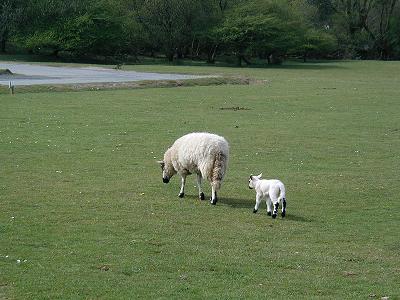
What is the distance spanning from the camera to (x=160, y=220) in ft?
42.9

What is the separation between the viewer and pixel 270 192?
43.3ft

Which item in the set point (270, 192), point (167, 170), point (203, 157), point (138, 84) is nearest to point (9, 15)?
point (138, 84)

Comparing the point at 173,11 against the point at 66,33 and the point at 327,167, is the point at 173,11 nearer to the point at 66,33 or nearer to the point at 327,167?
the point at 66,33

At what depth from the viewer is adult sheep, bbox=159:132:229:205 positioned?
14156mm

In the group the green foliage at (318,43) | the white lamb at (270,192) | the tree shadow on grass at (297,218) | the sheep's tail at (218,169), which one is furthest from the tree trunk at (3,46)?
the tree shadow on grass at (297,218)

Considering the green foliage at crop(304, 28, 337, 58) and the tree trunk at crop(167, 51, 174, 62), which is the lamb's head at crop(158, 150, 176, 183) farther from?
the green foliage at crop(304, 28, 337, 58)

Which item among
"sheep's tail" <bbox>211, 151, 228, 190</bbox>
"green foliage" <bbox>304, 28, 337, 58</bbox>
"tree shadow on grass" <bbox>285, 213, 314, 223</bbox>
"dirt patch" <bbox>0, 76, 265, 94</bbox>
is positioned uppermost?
"green foliage" <bbox>304, 28, 337, 58</bbox>

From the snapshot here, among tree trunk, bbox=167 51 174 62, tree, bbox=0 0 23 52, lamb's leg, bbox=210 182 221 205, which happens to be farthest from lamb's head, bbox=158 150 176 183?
tree trunk, bbox=167 51 174 62

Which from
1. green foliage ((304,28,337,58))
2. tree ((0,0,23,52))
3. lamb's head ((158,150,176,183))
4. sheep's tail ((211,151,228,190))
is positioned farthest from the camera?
green foliage ((304,28,337,58))

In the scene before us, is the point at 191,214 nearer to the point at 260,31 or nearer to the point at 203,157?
the point at 203,157

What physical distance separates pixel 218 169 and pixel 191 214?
42.4 inches

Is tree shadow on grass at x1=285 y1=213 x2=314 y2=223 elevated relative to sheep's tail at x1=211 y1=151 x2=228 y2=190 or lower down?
lower down

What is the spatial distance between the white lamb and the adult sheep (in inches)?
27.7

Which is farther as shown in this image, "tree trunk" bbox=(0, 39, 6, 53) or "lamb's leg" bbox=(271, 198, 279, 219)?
"tree trunk" bbox=(0, 39, 6, 53)
